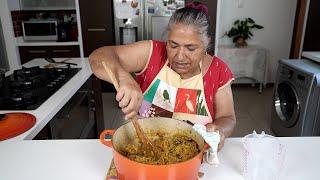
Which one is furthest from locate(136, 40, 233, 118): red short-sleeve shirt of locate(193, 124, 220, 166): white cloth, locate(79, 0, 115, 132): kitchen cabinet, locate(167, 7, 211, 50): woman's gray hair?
locate(79, 0, 115, 132): kitchen cabinet

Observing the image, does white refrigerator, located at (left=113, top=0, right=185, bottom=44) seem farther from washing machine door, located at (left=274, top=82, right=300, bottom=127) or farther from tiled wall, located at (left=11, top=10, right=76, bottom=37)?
washing machine door, located at (left=274, top=82, right=300, bottom=127)

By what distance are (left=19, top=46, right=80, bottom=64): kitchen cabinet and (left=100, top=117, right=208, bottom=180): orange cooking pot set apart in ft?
10.1

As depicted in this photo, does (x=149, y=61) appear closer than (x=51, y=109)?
Yes

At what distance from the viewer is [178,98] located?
1198 millimetres

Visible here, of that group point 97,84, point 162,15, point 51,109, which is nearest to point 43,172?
point 51,109

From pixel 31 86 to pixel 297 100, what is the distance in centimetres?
202

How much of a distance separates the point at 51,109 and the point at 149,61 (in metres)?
0.53

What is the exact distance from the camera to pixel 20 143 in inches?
38.5

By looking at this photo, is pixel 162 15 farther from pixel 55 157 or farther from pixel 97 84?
pixel 55 157

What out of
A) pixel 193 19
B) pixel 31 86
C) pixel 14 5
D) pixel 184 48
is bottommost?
pixel 31 86

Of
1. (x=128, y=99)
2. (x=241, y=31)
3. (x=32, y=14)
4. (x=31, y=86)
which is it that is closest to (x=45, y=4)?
(x=32, y=14)

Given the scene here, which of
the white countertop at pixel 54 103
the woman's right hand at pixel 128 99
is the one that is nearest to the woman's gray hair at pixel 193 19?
the woman's right hand at pixel 128 99

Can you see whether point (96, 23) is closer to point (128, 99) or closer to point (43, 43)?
point (43, 43)

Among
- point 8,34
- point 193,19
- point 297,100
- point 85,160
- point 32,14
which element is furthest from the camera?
point 32,14
